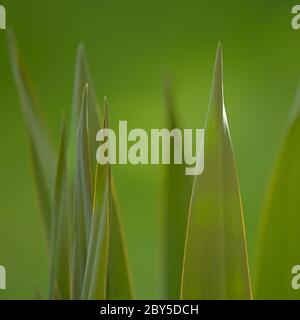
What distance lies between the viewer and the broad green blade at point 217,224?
1835 mm

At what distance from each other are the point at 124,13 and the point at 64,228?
0.96 meters

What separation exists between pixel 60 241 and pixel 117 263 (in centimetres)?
26

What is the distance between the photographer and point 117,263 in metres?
1.88

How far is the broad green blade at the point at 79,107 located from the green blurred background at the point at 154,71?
0.10ft

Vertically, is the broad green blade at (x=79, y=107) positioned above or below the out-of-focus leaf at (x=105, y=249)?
above

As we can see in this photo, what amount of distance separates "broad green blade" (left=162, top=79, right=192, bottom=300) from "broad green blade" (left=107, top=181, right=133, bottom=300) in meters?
0.17

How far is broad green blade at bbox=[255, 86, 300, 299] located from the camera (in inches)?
73.3
